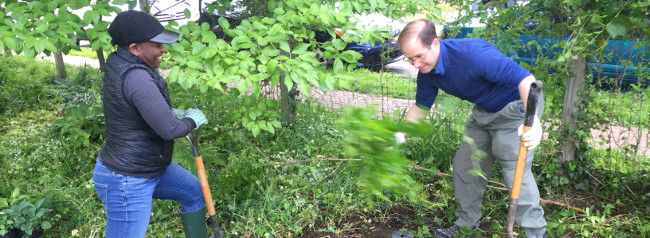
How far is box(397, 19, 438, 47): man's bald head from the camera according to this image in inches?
87.5

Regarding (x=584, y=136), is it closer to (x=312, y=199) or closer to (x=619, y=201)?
(x=619, y=201)

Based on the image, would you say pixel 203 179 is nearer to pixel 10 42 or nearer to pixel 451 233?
pixel 10 42

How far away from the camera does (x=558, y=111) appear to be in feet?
11.2

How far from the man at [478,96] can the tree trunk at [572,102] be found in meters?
0.84

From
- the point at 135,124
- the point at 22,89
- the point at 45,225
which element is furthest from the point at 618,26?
the point at 22,89

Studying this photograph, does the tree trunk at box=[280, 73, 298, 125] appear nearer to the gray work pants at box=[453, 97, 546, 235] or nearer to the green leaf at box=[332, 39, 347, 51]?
the green leaf at box=[332, 39, 347, 51]

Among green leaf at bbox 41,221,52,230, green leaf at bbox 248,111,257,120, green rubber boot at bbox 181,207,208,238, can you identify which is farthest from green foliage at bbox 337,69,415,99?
green leaf at bbox 41,221,52,230

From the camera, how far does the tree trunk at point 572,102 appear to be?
10.5 feet

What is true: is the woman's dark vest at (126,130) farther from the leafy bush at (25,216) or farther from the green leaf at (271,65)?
the leafy bush at (25,216)

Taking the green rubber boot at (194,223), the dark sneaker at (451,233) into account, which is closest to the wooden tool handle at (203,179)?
the green rubber boot at (194,223)

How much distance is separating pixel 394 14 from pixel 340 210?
1425 millimetres

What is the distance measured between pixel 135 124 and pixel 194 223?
798mm

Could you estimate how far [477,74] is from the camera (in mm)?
2396

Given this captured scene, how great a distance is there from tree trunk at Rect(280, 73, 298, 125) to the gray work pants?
6.27 feet
